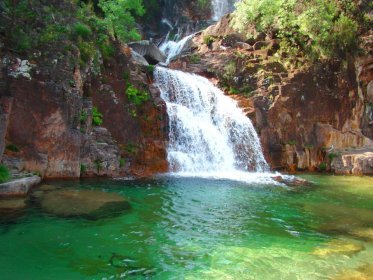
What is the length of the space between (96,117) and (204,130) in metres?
5.34

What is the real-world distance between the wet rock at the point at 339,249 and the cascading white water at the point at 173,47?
20.7m

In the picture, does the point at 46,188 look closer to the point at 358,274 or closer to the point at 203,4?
the point at 358,274

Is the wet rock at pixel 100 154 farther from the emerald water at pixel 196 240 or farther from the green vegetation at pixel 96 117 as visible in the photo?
the emerald water at pixel 196 240

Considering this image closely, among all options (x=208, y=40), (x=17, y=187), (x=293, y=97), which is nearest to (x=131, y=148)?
(x=17, y=187)

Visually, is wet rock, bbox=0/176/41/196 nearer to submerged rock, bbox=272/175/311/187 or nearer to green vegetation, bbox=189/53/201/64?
submerged rock, bbox=272/175/311/187

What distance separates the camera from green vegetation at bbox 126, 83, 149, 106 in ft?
57.1

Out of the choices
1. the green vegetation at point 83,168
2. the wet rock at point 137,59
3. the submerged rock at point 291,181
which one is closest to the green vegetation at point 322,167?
the submerged rock at point 291,181

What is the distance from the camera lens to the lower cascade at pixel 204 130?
693 inches

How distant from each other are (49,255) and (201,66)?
1849cm

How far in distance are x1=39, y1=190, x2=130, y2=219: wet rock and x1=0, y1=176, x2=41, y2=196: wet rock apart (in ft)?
1.90

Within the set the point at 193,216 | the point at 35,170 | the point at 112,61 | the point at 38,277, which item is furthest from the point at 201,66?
the point at 38,277

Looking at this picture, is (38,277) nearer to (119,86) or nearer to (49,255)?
(49,255)

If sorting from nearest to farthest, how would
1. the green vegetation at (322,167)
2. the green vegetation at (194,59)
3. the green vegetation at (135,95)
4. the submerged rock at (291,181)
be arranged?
the submerged rock at (291,181)
the green vegetation at (135,95)
the green vegetation at (322,167)
the green vegetation at (194,59)

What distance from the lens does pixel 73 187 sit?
478 inches
